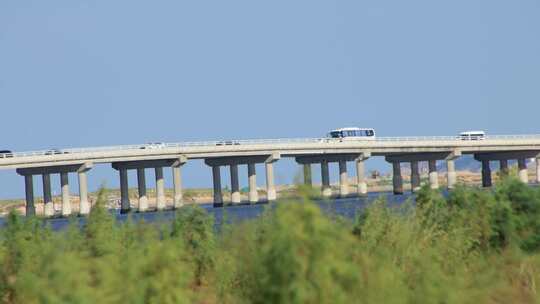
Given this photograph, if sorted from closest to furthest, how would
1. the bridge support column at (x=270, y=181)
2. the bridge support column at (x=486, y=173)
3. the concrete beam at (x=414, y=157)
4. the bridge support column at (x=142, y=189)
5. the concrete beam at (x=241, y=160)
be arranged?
1. the bridge support column at (x=142, y=189)
2. the concrete beam at (x=241, y=160)
3. the bridge support column at (x=270, y=181)
4. the concrete beam at (x=414, y=157)
5. the bridge support column at (x=486, y=173)

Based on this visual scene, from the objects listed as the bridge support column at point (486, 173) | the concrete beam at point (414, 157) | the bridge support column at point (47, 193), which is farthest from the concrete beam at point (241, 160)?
the bridge support column at point (486, 173)

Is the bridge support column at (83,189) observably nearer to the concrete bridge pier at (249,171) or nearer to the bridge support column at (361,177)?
the concrete bridge pier at (249,171)

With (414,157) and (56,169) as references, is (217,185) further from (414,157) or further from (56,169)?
(414,157)

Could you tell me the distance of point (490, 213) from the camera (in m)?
50.5

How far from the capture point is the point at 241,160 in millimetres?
159500

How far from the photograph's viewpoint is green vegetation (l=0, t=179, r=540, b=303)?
2566 centimetres

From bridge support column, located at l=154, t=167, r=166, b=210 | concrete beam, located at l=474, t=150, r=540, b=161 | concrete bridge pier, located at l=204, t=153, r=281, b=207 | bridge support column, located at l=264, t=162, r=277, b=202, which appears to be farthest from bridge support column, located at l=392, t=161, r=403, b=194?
bridge support column, located at l=154, t=167, r=166, b=210

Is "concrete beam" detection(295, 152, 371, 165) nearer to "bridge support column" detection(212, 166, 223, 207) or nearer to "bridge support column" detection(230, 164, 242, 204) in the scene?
"bridge support column" detection(230, 164, 242, 204)

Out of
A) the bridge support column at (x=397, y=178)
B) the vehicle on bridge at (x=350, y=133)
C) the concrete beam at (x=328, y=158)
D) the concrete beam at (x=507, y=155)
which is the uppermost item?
the vehicle on bridge at (x=350, y=133)

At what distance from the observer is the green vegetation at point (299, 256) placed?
25656 millimetres

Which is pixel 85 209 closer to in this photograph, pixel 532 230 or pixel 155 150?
pixel 155 150

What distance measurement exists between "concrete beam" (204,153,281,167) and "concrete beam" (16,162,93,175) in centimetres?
1934

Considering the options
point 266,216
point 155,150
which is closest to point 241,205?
point 155,150

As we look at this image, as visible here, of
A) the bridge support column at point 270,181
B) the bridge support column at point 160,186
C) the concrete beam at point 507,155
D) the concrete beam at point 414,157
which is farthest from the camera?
the concrete beam at point 507,155
